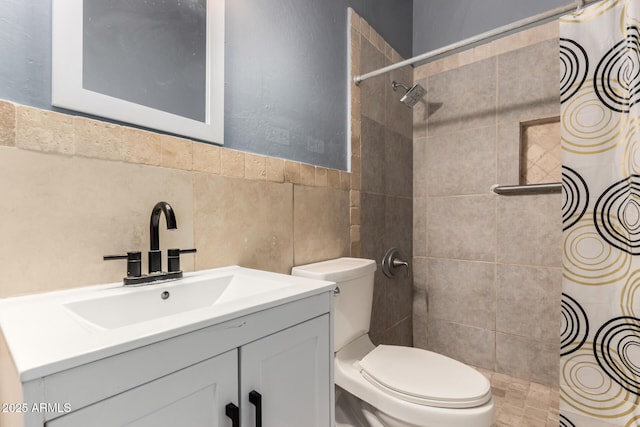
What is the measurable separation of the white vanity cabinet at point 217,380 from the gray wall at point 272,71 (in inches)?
24.9

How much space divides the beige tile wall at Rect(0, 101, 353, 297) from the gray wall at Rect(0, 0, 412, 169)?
0.26 ft

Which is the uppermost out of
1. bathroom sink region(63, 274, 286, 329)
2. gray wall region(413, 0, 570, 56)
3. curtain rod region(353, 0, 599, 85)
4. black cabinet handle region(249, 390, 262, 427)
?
gray wall region(413, 0, 570, 56)

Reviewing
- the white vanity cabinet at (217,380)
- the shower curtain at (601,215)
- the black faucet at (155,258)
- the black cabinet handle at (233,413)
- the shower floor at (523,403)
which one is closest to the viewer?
the white vanity cabinet at (217,380)

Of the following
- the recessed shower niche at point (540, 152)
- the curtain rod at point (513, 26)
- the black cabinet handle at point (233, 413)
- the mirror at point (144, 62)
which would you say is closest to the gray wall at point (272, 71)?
the mirror at point (144, 62)

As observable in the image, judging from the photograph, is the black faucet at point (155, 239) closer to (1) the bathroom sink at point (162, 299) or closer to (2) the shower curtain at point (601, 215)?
(1) the bathroom sink at point (162, 299)

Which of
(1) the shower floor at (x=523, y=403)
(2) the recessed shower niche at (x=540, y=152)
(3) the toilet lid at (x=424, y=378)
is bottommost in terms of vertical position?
(1) the shower floor at (x=523, y=403)

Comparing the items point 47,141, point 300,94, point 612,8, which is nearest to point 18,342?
point 47,141

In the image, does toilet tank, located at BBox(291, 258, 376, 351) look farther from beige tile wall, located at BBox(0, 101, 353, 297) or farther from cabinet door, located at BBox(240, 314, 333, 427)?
cabinet door, located at BBox(240, 314, 333, 427)

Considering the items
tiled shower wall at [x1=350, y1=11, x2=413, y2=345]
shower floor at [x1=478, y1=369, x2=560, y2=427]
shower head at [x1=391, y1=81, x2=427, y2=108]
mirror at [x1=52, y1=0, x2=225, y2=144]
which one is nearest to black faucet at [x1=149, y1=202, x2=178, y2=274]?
mirror at [x1=52, y1=0, x2=225, y2=144]

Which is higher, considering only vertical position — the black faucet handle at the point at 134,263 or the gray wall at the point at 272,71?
the gray wall at the point at 272,71

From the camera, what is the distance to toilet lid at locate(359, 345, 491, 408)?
1.00 meters

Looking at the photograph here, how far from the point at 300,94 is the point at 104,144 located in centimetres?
79

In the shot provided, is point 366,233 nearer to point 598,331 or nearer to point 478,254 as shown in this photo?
point 478,254

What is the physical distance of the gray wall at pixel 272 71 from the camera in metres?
0.68
